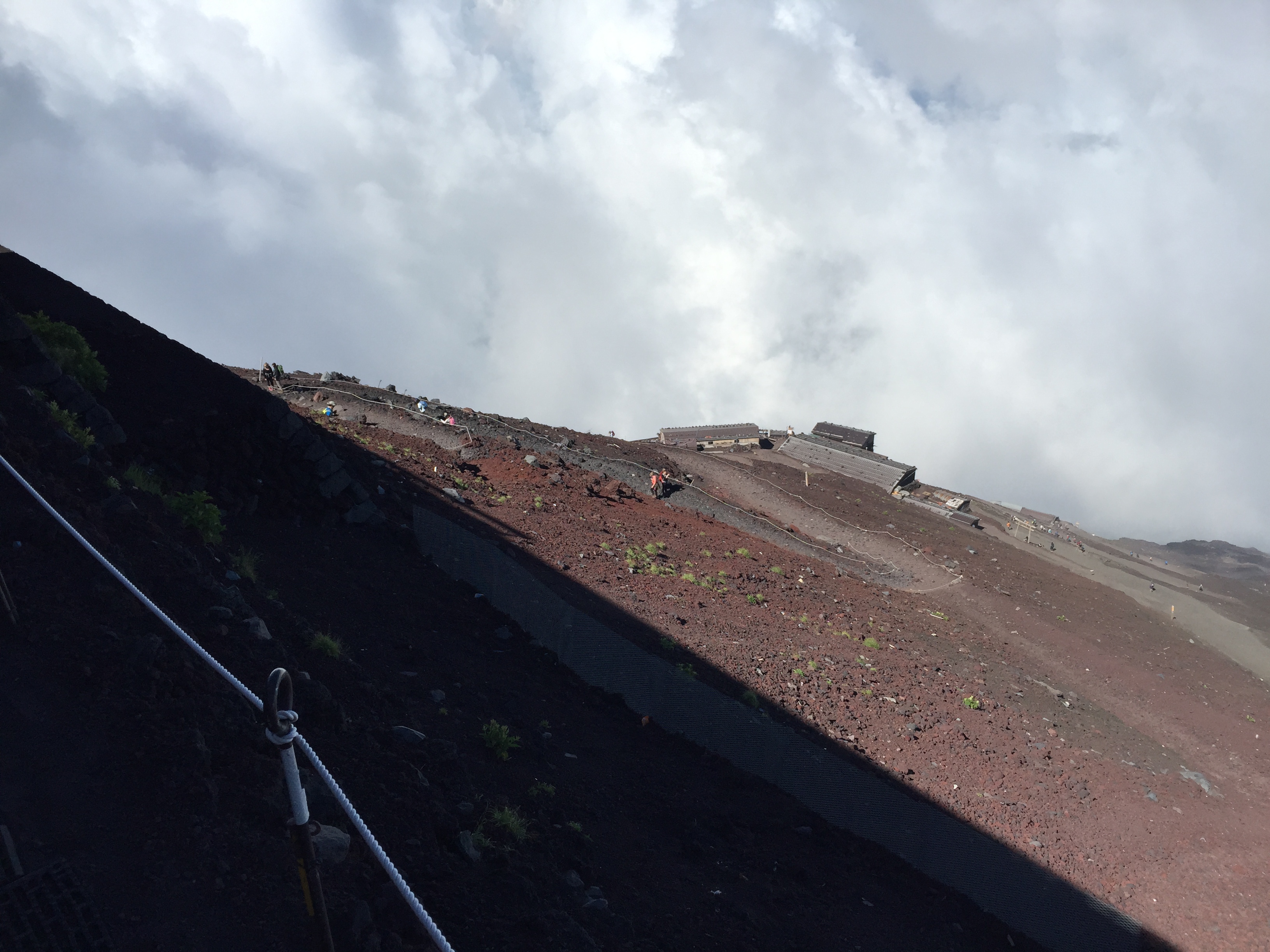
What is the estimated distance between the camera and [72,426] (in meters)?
10.4

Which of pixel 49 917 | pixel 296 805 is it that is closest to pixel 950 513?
pixel 296 805

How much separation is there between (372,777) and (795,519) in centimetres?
2805

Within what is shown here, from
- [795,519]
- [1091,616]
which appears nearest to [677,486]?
[795,519]

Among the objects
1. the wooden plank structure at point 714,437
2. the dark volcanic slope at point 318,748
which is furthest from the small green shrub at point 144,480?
the wooden plank structure at point 714,437

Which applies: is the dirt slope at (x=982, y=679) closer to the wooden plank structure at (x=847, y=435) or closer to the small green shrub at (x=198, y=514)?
the small green shrub at (x=198, y=514)

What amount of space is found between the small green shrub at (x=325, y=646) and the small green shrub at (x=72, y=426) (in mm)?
3771

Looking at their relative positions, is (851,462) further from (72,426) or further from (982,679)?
(72,426)

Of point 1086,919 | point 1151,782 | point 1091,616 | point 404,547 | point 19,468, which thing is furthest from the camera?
point 1091,616

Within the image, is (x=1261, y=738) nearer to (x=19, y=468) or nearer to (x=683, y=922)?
(x=683, y=922)

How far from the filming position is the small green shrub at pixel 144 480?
10.7 meters

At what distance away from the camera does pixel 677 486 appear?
3086cm

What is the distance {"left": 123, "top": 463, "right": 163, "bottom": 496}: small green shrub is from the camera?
10.7 meters

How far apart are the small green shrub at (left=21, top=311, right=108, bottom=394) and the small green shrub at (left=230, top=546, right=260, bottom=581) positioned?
163 inches

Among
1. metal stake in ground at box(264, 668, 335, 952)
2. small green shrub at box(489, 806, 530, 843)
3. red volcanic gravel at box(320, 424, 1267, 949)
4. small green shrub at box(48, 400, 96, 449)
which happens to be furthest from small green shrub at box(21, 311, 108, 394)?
metal stake in ground at box(264, 668, 335, 952)
